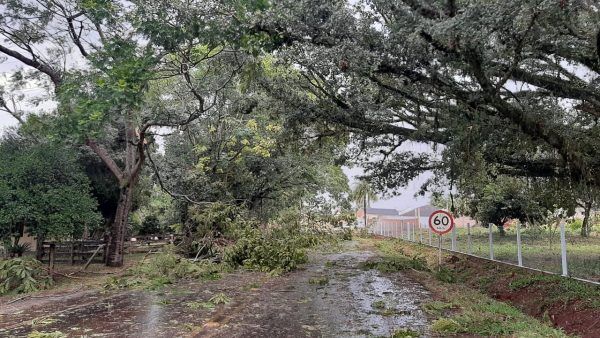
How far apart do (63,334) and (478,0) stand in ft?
25.7

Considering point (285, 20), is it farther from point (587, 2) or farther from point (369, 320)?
point (369, 320)

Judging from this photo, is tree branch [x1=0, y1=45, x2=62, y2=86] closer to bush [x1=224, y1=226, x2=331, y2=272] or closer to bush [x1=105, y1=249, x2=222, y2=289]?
bush [x1=105, y1=249, x2=222, y2=289]

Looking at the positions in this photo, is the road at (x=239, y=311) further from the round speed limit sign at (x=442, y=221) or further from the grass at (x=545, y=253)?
the grass at (x=545, y=253)

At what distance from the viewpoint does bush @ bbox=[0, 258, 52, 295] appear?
12.9 metres

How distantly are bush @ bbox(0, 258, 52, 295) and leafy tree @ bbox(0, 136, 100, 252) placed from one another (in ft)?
3.93

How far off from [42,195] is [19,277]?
7.81 feet

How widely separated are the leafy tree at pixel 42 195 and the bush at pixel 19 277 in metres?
1.20

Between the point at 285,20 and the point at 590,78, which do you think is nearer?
the point at 285,20

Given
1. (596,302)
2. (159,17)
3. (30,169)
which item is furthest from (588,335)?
(30,169)

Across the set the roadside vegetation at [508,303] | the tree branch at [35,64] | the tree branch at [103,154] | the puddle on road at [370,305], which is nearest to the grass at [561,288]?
the roadside vegetation at [508,303]

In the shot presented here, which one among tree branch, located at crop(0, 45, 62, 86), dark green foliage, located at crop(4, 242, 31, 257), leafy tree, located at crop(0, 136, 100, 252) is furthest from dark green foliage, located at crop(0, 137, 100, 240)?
tree branch, located at crop(0, 45, 62, 86)

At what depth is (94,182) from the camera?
2183 cm

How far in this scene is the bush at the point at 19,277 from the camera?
12.9 meters

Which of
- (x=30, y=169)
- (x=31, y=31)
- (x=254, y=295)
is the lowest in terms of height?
(x=254, y=295)
